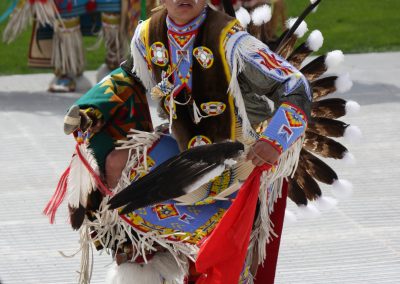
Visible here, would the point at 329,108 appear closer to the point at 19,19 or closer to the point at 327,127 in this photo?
the point at 327,127

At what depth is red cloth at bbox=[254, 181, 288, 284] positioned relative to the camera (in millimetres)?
4098

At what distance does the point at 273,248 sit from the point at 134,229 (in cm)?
58

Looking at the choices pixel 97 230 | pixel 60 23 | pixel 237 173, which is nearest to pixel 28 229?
pixel 97 230

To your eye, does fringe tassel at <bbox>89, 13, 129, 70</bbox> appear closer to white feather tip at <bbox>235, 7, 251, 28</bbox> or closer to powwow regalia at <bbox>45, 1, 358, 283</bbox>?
white feather tip at <bbox>235, 7, 251, 28</bbox>

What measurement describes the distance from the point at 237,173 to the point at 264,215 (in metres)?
0.23

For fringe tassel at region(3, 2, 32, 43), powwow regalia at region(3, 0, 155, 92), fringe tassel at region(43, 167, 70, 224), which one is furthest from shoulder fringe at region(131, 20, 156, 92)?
fringe tassel at region(3, 2, 32, 43)

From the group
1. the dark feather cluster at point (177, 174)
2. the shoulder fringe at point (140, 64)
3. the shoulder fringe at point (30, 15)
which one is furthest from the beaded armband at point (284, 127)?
the shoulder fringe at point (30, 15)

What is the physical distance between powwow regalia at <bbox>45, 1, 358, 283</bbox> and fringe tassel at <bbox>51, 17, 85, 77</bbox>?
4.69 meters

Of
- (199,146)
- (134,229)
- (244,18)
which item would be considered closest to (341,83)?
(244,18)

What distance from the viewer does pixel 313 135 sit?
4.21 meters

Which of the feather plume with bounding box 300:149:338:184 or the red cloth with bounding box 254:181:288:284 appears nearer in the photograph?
the red cloth with bounding box 254:181:288:284

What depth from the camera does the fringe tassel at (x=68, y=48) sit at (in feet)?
28.5

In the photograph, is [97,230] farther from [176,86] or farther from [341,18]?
[341,18]

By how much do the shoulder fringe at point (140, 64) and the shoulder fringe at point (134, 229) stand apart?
18 centimetres
